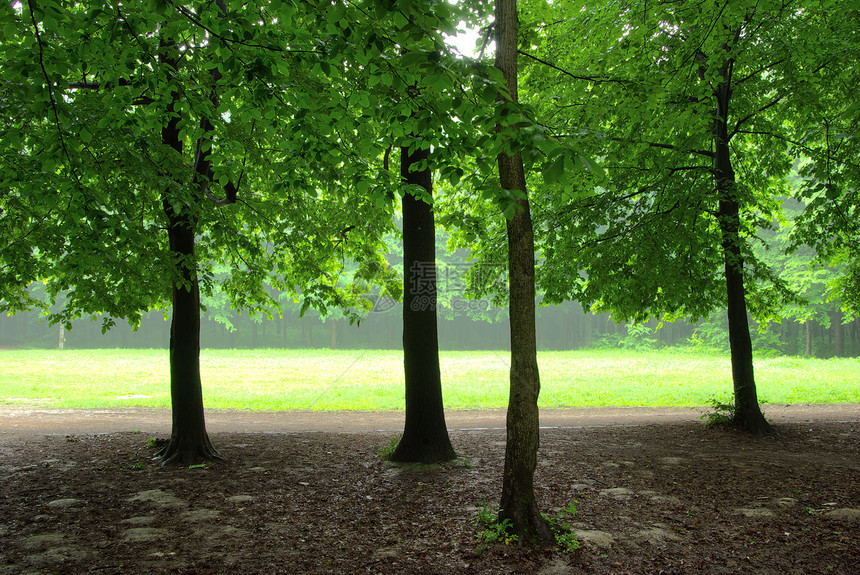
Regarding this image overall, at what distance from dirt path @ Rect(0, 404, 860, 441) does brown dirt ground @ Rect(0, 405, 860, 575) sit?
64.8 inches

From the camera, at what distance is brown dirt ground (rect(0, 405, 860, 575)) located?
4.43 meters

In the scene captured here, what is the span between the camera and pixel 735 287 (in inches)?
397

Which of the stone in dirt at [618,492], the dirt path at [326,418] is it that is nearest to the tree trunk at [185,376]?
the dirt path at [326,418]

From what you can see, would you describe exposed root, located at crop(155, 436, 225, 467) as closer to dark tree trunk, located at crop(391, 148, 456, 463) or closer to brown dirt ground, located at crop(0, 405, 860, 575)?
brown dirt ground, located at crop(0, 405, 860, 575)

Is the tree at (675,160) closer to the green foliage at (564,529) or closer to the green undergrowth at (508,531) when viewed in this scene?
the green foliage at (564,529)

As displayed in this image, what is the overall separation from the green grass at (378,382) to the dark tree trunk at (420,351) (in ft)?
26.7

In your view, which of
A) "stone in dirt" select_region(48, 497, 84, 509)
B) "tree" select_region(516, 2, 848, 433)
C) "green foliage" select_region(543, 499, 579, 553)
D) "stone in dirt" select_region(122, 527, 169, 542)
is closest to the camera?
"green foliage" select_region(543, 499, 579, 553)

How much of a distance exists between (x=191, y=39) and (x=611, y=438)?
9.22m

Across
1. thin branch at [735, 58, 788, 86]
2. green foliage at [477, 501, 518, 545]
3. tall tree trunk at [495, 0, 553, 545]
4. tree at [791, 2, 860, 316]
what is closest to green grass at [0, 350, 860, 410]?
tree at [791, 2, 860, 316]

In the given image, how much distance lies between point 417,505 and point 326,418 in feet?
27.2

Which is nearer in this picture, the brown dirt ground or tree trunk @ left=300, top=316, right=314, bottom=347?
the brown dirt ground

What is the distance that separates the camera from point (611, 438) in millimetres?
9828

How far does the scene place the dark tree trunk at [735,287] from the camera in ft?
31.6

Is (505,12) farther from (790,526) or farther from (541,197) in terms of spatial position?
(541,197)
